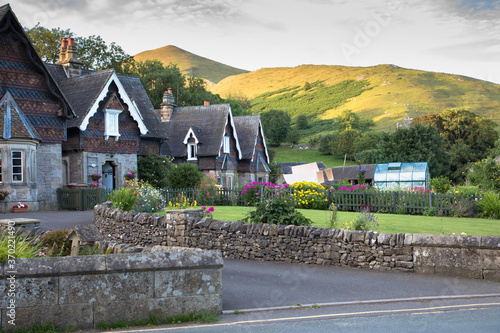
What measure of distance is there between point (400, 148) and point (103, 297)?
6714cm

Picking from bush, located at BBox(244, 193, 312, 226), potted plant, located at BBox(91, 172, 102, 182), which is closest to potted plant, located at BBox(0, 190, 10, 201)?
potted plant, located at BBox(91, 172, 102, 182)

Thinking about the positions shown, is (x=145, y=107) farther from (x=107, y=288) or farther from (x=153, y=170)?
(x=107, y=288)

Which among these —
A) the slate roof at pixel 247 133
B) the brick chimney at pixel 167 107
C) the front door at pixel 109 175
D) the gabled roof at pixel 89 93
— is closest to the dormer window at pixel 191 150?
the brick chimney at pixel 167 107

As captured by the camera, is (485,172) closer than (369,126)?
Yes

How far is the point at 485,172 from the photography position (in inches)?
1008

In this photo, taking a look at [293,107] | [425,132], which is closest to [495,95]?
[293,107]

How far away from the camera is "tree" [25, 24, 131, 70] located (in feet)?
162

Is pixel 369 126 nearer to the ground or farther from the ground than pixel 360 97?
nearer to the ground

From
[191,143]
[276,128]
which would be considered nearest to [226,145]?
[191,143]

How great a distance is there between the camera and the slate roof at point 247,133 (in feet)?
163

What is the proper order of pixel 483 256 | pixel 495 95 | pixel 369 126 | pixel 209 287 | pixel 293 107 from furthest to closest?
pixel 293 107 → pixel 495 95 → pixel 369 126 → pixel 483 256 → pixel 209 287

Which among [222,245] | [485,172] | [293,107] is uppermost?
[293,107]

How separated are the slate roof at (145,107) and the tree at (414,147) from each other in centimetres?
4218

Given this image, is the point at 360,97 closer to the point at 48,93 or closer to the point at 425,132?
the point at 425,132
